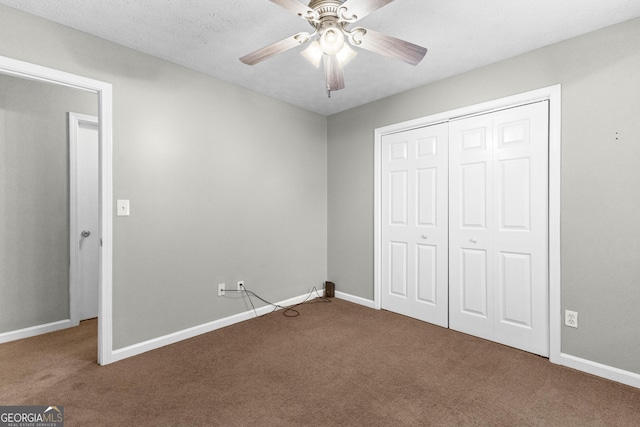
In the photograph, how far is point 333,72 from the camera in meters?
1.85

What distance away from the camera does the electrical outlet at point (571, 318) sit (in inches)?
88.2

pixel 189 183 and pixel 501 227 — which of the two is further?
pixel 189 183

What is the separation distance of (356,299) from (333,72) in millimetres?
2711

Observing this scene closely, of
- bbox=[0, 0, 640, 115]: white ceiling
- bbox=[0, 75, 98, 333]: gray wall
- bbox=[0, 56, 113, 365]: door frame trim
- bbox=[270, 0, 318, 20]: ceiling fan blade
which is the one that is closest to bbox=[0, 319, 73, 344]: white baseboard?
bbox=[0, 75, 98, 333]: gray wall

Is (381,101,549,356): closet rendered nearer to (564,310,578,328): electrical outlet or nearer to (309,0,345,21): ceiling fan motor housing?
(564,310,578,328): electrical outlet

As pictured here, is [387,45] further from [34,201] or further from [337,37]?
[34,201]

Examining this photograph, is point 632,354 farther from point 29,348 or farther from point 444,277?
point 29,348

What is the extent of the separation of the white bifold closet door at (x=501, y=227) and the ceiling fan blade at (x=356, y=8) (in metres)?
1.76

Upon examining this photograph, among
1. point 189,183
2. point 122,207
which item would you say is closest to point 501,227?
point 189,183

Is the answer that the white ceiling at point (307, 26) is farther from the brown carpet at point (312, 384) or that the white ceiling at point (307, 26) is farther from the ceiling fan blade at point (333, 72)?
the brown carpet at point (312, 384)

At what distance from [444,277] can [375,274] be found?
0.79m

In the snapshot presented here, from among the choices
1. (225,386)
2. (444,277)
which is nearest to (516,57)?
(444,277)

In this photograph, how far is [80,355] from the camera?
7.88 ft

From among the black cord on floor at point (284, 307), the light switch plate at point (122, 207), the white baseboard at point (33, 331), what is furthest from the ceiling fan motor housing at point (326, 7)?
the white baseboard at point (33, 331)
